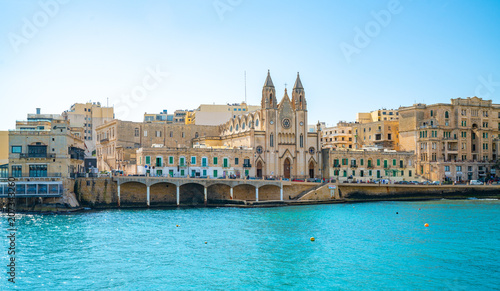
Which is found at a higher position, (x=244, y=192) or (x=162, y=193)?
(x=162, y=193)

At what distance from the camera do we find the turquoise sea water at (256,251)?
3591 centimetres

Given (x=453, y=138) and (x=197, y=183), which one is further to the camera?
(x=453, y=138)

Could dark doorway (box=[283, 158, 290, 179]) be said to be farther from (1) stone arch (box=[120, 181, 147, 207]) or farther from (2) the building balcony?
(2) the building balcony

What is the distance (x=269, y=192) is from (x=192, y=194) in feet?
43.2

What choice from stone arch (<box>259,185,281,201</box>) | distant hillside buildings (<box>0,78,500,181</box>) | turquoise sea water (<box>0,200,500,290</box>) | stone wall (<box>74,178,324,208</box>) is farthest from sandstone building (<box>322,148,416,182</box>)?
turquoise sea water (<box>0,200,500,290</box>)

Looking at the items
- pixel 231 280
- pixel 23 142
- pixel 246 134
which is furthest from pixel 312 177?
pixel 231 280

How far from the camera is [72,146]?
73688 mm

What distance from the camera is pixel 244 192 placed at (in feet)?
273

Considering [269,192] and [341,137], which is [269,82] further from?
[341,137]

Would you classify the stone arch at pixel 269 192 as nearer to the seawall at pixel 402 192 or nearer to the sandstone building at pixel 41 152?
the seawall at pixel 402 192

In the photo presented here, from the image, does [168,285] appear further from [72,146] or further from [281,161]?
[281,161]

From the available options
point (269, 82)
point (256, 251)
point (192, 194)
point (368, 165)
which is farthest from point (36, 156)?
point (368, 165)

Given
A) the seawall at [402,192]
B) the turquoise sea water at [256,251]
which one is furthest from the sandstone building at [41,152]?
the seawall at [402,192]

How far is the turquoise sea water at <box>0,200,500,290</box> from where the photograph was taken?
118 feet
